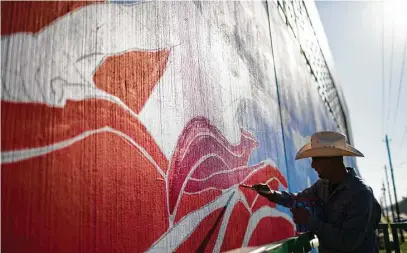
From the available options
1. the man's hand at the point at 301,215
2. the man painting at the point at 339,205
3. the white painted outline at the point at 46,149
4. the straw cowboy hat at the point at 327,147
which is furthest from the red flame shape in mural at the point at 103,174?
the straw cowboy hat at the point at 327,147

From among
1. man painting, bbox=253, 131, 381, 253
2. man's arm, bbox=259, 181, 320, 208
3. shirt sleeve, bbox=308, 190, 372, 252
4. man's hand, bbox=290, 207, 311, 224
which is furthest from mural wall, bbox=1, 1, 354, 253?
shirt sleeve, bbox=308, 190, 372, 252

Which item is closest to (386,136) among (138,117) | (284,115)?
(284,115)

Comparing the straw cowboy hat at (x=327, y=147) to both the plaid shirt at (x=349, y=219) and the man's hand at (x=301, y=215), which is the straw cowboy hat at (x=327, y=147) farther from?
the man's hand at (x=301, y=215)

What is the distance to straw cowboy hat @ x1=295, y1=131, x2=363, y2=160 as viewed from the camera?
281cm

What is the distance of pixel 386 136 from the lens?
50406mm

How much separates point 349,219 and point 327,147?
0.59 m

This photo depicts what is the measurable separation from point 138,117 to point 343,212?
192 cm

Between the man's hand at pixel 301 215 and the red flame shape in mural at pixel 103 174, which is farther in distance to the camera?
the man's hand at pixel 301 215

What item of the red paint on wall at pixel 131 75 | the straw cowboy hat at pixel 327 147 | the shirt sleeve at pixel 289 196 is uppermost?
the red paint on wall at pixel 131 75

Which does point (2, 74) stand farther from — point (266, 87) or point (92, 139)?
point (266, 87)

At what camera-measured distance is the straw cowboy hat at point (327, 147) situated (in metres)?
2.81

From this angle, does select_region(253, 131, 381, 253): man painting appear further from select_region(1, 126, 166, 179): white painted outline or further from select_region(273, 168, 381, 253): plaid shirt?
select_region(1, 126, 166, 179): white painted outline

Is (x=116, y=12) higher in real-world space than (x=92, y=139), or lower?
higher

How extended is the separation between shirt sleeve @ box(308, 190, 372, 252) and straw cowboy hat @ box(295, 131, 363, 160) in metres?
0.36
